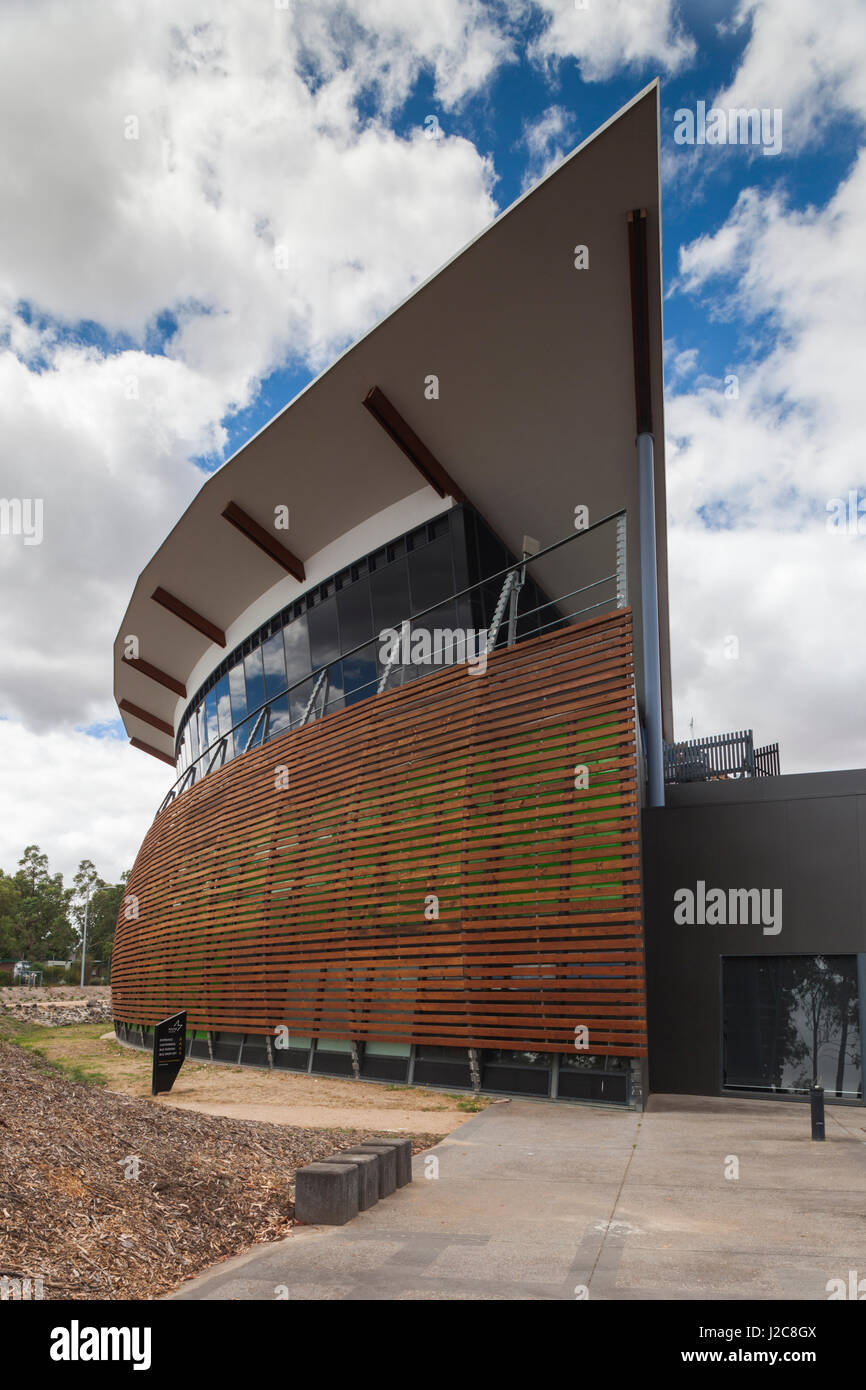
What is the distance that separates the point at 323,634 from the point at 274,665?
2727 mm

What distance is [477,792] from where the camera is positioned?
12.7 m

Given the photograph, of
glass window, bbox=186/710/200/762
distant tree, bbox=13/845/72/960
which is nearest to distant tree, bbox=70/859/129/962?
distant tree, bbox=13/845/72/960

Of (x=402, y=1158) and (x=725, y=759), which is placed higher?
(x=725, y=759)

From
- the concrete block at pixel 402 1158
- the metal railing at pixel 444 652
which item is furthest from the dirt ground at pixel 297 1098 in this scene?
the metal railing at pixel 444 652

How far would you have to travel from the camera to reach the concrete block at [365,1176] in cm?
579

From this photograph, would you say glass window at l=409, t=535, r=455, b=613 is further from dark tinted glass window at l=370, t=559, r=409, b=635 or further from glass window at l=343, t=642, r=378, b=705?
glass window at l=343, t=642, r=378, b=705

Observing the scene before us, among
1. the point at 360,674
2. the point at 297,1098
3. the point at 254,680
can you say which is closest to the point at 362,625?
the point at 360,674

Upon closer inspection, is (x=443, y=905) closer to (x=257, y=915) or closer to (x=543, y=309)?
(x=257, y=915)

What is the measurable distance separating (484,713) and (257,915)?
23.6 feet

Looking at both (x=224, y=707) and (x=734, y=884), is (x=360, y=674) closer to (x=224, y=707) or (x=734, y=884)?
(x=734, y=884)

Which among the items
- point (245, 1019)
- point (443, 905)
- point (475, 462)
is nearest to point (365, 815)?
point (443, 905)

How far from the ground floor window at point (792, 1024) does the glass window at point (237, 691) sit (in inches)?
612

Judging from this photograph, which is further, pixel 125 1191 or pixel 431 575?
pixel 431 575

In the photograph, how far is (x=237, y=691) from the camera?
25109mm
